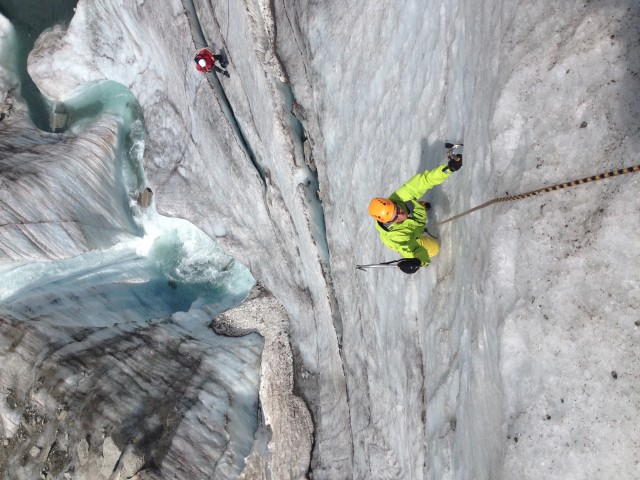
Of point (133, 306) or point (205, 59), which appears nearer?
point (205, 59)

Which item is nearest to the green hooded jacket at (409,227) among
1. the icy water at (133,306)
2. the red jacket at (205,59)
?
the icy water at (133,306)

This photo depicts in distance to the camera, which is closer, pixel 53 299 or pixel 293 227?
pixel 293 227

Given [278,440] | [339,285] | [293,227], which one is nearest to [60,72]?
[293,227]

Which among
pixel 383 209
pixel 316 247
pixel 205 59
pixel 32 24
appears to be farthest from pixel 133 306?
pixel 32 24

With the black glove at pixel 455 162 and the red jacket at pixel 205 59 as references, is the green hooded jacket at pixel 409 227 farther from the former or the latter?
the red jacket at pixel 205 59

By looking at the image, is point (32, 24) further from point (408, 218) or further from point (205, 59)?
point (408, 218)

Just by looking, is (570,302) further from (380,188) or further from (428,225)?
(380,188)
